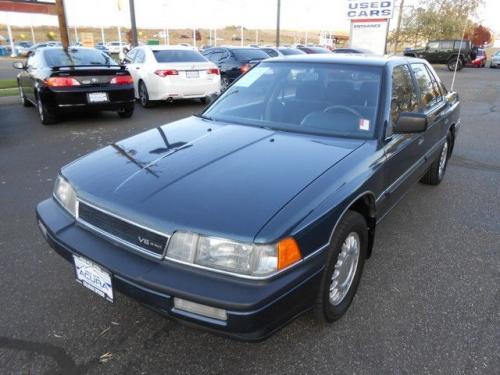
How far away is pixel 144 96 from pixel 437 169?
25.4 feet

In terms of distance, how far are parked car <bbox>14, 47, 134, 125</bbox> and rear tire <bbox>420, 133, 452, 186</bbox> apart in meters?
5.89

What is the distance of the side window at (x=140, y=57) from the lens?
34.4 ft

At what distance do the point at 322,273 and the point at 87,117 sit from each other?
8175 millimetres

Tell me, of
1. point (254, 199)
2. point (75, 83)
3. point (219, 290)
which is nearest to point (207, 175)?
point (254, 199)

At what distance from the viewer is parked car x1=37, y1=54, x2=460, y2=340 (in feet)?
6.10

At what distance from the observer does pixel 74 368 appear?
215 centimetres

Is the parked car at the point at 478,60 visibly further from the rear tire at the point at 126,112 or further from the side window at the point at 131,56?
the rear tire at the point at 126,112

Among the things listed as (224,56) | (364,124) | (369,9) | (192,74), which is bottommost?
(192,74)

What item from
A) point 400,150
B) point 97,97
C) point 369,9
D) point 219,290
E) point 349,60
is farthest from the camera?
point 369,9

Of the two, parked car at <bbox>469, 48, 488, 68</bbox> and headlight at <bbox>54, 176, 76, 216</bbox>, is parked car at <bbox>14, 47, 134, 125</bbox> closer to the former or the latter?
headlight at <bbox>54, 176, 76, 216</bbox>

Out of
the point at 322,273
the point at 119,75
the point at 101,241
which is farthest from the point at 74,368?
the point at 119,75

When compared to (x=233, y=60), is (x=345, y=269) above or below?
below

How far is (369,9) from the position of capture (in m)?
25.0

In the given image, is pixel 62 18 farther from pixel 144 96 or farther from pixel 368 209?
pixel 368 209
